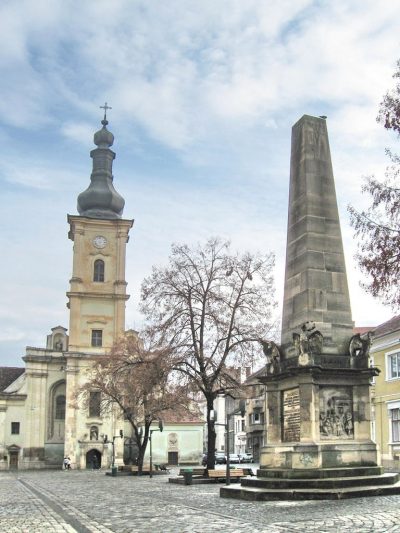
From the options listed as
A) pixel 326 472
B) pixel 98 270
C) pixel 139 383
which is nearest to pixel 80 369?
pixel 98 270

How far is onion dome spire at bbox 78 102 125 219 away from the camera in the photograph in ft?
248

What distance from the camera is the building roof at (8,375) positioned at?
7581 centimetres

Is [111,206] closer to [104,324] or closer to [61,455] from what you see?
[104,324]

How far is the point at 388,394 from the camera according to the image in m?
38.3

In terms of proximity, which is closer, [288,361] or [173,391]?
[288,361]

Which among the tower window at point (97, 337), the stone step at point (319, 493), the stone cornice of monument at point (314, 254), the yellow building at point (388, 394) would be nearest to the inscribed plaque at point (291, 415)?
the stone cornice of monument at point (314, 254)

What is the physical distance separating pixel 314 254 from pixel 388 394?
22.2 m

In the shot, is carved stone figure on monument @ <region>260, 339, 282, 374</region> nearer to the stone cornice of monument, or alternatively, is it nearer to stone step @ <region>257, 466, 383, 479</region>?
the stone cornice of monument

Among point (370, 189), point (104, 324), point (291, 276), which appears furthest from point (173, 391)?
point (104, 324)

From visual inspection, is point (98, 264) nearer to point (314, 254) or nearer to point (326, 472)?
point (314, 254)

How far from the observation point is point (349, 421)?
56.1 ft

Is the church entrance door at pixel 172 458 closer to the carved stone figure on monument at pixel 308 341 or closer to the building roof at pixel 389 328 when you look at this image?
the building roof at pixel 389 328

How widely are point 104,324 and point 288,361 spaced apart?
177 feet

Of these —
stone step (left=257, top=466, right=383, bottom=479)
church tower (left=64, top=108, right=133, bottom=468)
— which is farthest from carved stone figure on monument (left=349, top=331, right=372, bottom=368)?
church tower (left=64, top=108, right=133, bottom=468)
